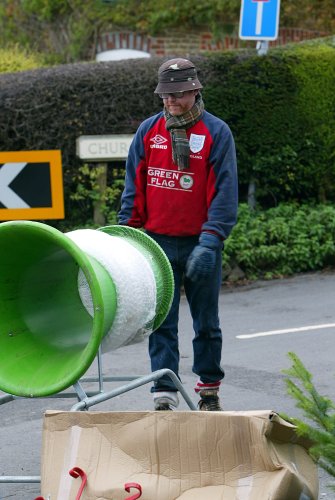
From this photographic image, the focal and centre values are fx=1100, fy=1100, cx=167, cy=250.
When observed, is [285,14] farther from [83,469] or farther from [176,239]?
[83,469]

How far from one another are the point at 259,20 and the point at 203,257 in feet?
21.9

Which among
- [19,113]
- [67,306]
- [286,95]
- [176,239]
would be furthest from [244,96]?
[67,306]

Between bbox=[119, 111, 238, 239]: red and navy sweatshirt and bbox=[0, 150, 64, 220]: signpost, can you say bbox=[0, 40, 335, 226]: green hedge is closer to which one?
bbox=[0, 150, 64, 220]: signpost

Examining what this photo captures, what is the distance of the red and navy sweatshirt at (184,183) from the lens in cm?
541

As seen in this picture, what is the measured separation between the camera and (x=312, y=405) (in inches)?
129

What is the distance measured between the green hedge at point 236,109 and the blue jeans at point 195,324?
546 cm

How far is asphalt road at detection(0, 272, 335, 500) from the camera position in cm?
577

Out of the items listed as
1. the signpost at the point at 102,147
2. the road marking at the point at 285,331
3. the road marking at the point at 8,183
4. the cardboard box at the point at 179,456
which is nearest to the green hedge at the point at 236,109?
the signpost at the point at 102,147

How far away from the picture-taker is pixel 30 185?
312 inches

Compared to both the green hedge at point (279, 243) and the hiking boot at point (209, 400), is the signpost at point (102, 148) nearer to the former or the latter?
the green hedge at point (279, 243)

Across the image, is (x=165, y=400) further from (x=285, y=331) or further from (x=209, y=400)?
(x=285, y=331)

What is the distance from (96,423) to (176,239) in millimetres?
1801

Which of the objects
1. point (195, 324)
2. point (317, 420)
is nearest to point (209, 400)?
point (195, 324)

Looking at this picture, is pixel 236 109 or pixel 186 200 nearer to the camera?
pixel 186 200
